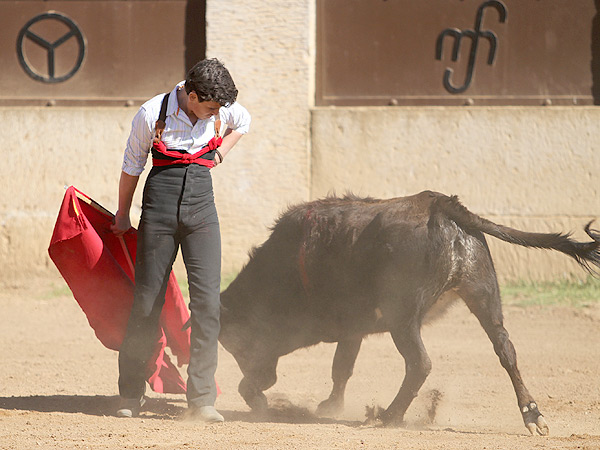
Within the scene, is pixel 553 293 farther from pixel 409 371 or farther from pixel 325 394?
pixel 409 371

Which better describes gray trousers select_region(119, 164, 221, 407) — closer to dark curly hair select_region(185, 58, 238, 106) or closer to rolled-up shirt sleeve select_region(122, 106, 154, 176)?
rolled-up shirt sleeve select_region(122, 106, 154, 176)

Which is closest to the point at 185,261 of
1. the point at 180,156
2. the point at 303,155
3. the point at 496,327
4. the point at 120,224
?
the point at 120,224

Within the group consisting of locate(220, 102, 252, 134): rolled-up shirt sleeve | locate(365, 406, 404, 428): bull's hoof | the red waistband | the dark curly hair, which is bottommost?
locate(365, 406, 404, 428): bull's hoof

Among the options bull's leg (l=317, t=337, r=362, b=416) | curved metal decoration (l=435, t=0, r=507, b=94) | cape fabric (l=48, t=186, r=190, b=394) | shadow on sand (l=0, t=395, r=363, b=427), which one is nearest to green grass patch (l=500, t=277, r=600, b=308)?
curved metal decoration (l=435, t=0, r=507, b=94)

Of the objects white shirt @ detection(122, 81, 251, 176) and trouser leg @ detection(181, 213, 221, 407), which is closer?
white shirt @ detection(122, 81, 251, 176)

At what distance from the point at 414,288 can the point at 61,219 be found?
2.23 metres

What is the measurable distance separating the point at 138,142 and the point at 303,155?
499cm

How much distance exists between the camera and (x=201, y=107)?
4773 millimetres

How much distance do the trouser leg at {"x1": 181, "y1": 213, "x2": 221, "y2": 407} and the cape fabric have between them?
42 centimetres

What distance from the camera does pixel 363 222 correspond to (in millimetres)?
5566

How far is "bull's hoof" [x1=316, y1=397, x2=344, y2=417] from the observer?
5781mm

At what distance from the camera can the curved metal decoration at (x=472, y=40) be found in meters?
9.79

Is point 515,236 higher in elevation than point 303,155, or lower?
lower

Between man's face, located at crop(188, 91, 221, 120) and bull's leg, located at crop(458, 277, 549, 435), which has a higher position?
man's face, located at crop(188, 91, 221, 120)
